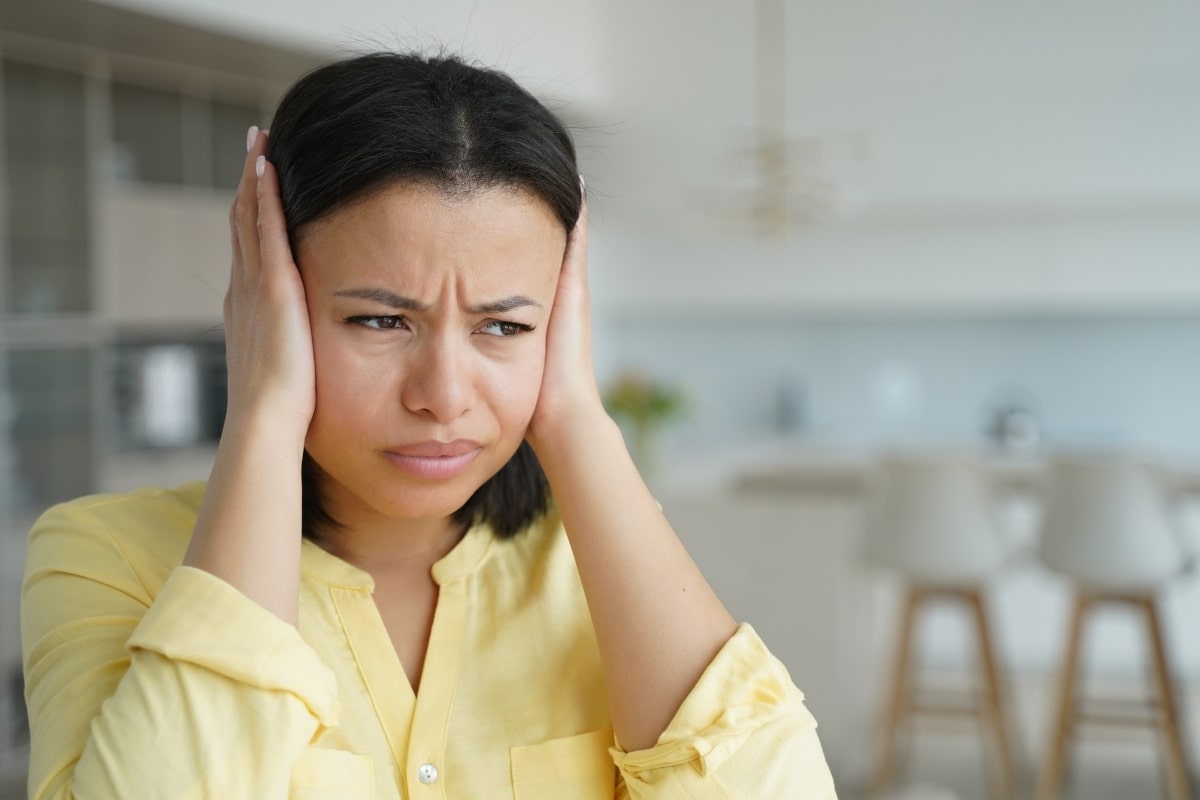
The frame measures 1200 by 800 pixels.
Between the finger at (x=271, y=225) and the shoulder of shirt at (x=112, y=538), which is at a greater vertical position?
the finger at (x=271, y=225)

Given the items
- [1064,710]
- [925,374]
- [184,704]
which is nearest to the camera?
[184,704]

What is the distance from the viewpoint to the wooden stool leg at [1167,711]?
136 inches

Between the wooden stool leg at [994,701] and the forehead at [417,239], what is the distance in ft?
10.5

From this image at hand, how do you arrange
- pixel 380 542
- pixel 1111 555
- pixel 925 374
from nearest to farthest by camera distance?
pixel 380 542
pixel 1111 555
pixel 925 374

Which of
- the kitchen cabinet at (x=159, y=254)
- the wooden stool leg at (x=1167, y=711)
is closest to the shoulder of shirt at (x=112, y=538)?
the wooden stool leg at (x=1167, y=711)

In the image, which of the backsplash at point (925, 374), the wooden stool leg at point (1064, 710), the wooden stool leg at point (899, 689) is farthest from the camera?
the backsplash at point (925, 374)

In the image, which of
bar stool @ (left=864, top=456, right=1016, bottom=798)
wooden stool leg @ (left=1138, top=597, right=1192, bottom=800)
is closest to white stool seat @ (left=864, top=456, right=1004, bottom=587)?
bar stool @ (left=864, top=456, right=1016, bottom=798)

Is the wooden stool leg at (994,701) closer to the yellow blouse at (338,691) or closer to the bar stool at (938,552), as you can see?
the bar stool at (938,552)

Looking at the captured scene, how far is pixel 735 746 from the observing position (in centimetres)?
85

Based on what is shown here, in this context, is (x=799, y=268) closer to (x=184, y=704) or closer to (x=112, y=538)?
(x=112, y=538)

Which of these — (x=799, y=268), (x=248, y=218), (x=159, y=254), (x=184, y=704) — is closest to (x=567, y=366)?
(x=248, y=218)

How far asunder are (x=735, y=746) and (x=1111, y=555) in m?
2.91

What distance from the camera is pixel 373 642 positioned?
908mm

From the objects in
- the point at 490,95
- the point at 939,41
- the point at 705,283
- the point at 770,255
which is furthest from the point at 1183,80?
the point at 490,95
